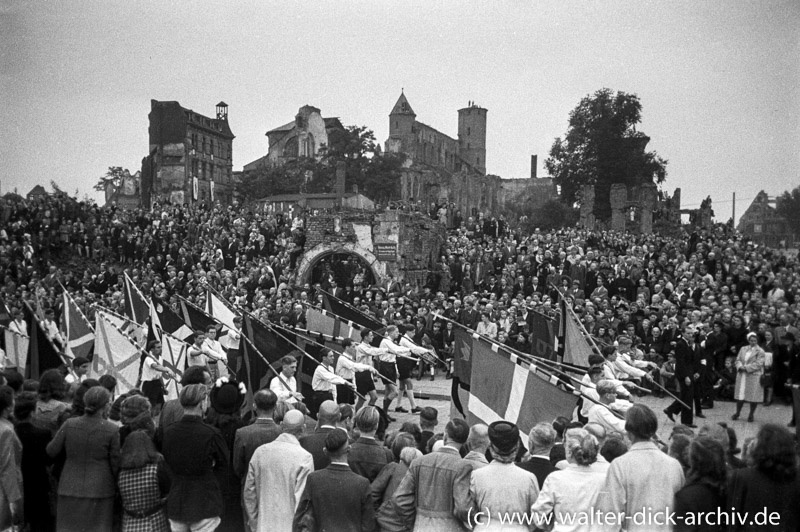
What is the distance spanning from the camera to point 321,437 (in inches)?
254

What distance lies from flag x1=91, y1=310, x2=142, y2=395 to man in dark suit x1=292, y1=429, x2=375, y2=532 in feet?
20.2

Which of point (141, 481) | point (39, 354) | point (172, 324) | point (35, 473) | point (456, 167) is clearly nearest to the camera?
point (141, 481)

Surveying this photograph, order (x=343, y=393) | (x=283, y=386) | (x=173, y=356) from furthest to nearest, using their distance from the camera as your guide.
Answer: (x=343, y=393) < (x=173, y=356) < (x=283, y=386)

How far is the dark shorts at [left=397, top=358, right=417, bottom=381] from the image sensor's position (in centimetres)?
1434

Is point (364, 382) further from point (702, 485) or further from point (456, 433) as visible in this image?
point (702, 485)

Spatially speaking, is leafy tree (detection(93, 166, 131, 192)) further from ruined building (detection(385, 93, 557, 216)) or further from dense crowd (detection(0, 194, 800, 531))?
dense crowd (detection(0, 194, 800, 531))

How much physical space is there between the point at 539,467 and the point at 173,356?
7858 millimetres

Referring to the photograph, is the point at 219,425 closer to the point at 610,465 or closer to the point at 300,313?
the point at 610,465

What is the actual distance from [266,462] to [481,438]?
1.66 m

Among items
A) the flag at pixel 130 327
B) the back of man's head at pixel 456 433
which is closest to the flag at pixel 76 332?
the flag at pixel 130 327

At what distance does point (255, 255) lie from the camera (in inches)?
1222

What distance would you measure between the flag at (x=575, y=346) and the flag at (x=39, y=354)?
24.8ft

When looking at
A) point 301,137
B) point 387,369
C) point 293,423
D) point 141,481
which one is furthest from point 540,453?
point 301,137

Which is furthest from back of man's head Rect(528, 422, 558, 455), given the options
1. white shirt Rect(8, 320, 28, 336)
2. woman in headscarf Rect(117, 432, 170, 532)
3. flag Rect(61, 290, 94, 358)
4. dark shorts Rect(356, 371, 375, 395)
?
white shirt Rect(8, 320, 28, 336)
